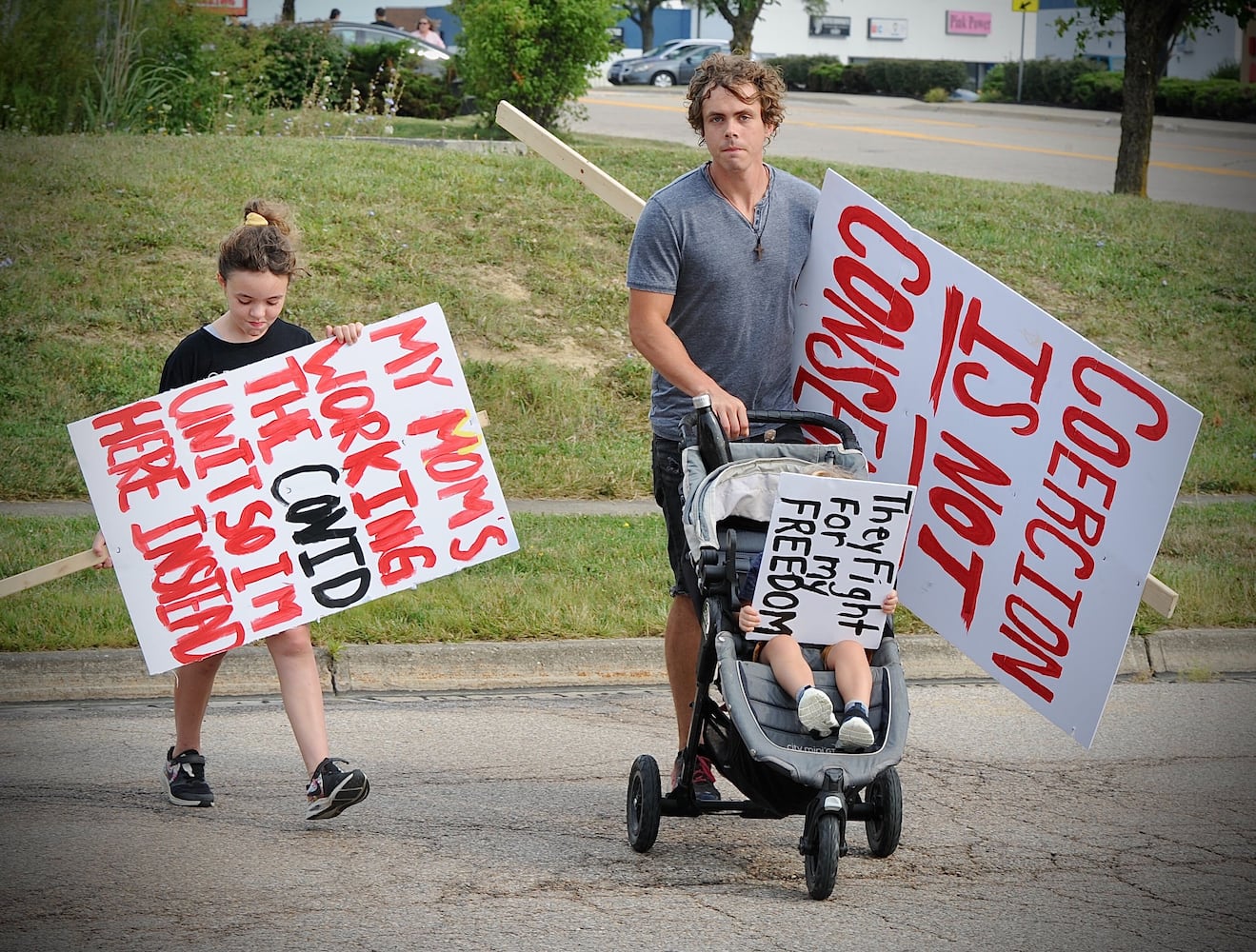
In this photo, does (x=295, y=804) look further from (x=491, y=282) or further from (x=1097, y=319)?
(x=1097, y=319)

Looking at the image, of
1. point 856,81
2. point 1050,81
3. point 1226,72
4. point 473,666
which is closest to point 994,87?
point 1050,81

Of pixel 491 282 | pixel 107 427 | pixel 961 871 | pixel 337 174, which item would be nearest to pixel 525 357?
pixel 491 282

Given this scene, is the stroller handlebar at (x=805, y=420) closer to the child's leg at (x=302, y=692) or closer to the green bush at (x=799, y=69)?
the child's leg at (x=302, y=692)

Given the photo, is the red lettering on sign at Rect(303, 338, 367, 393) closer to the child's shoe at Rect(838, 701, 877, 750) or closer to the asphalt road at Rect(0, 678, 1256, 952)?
the asphalt road at Rect(0, 678, 1256, 952)

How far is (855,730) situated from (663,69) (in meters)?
44.7

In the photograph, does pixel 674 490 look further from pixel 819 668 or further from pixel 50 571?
pixel 50 571

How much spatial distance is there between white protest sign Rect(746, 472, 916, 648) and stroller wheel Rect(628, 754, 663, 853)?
20.7 inches

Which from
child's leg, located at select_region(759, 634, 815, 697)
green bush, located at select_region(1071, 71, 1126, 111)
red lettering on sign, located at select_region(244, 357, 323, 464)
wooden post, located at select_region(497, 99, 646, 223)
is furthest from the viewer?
green bush, located at select_region(1071, 71, 1126, 111)

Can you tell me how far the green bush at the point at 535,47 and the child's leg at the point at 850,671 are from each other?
42.2 feet

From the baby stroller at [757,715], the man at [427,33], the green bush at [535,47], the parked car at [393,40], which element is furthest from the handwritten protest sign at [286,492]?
the man at [427,33]

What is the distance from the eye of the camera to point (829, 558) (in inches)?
174

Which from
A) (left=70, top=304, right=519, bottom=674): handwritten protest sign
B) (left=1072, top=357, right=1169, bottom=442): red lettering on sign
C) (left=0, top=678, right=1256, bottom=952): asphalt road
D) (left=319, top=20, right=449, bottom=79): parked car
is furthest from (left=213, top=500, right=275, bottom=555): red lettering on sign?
(left=319, top=20, right=449, bottom=79): parked car

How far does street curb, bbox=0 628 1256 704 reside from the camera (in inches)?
248

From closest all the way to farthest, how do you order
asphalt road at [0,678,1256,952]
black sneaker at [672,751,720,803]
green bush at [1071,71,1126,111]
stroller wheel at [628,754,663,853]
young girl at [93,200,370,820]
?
asphalt road at [0,678,1256,952] → stroller wheel at [628,754,663,853] → young girl at [93,200,370,820] → black sneaker at [672,751,720,803] → green bush at [1071,71,1126,111]
